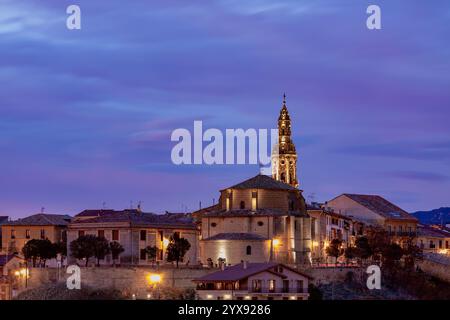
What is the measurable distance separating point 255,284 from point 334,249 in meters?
22.8

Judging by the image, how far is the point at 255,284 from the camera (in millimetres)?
91500

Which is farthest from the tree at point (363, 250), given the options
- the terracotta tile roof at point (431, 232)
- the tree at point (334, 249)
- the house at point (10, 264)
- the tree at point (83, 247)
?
the terracotta tile roof at point (431, 232)

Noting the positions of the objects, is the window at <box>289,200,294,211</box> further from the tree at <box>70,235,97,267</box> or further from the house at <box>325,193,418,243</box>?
the tree at <box>70,235,97,267</box>

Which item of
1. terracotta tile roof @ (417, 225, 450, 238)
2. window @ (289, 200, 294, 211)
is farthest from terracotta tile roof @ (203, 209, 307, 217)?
terracotta tile roof @ (417, 225, 450, 238)

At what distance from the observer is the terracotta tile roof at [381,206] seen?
5256 inches

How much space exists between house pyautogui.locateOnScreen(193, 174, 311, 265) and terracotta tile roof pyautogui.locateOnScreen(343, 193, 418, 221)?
19.8m

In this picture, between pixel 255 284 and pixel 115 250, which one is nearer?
pixel 255 284

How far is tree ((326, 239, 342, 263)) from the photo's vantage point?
371 ft

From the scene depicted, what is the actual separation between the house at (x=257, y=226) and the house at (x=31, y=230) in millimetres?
11322

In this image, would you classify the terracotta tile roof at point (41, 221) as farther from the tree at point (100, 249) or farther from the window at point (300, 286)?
the window at point (300, 286)

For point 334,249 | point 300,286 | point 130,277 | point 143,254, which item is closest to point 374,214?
point 334,249

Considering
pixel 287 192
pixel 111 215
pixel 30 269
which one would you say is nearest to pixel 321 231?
pixel 287 192

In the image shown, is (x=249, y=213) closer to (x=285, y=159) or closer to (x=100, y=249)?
(x=100, y=249)

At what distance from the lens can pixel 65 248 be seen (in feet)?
359
